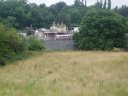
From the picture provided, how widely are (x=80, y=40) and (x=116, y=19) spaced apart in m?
5.71

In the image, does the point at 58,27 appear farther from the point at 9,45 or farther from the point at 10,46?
the point at 9,45

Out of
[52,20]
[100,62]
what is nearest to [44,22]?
[52,20]

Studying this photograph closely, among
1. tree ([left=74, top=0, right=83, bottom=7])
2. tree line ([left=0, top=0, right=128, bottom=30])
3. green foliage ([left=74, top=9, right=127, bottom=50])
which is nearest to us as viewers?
green foliage ([left=74, top=9, right=127, bottom=50])

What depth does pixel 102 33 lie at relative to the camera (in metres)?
52.8

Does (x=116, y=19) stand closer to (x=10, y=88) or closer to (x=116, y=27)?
(x=116, y=27)

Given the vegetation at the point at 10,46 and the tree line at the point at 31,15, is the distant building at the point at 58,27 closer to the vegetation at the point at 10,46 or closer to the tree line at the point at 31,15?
the tree line at the point at 31,15

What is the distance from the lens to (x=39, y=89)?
1521cm

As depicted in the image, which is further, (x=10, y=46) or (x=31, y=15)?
(x=31, y=15)

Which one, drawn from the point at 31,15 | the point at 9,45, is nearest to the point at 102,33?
the point at 9,45

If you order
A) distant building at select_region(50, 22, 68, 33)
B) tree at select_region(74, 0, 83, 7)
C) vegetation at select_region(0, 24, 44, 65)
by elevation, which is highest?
tree at select_region(74, 0, 83, 7)

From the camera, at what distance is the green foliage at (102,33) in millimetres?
51466

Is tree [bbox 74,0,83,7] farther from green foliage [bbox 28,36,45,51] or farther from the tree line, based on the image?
green foliage [bbox 28,36,45,51]

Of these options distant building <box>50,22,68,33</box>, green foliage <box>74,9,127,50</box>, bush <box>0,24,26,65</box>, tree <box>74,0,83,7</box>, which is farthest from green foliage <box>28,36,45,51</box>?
tree <box>74,0,83,7</box>

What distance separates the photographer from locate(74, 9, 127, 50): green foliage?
51.5m
